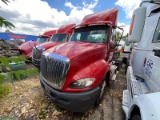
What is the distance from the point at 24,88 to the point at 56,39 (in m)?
3.80

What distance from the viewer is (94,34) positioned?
12.4 feet

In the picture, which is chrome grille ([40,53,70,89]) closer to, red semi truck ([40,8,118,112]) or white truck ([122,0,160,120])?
red semi truck ([40,8,118,112])

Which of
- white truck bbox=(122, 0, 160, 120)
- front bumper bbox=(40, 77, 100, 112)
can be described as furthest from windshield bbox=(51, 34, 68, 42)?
front bumper bbox=(40, 77, 100, 112)

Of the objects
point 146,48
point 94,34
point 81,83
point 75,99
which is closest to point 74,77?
point 81,83

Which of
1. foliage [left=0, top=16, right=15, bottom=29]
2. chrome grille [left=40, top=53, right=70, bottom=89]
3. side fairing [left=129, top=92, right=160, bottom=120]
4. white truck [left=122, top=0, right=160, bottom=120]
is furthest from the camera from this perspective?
chrome grille [left=40, top=53, right=70, bottom=89]

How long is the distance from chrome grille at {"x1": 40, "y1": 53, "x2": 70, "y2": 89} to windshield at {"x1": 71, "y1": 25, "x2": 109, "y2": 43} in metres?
1.53

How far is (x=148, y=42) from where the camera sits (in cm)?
305

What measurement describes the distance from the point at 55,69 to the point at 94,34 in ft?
6.16

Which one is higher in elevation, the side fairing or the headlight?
the side fairing

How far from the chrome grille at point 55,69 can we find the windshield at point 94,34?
5.02 feet

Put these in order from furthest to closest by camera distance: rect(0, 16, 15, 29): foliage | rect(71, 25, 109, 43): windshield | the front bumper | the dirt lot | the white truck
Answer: rect(71, 25, 109, 43): windshield < the dirt lot < the front bumper < the white truck < rect(0, 16, 15, 29): foliage

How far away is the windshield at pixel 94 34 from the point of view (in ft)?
12.1

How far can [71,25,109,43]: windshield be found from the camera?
3676mm

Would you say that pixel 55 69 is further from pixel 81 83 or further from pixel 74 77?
pixel 81 83
